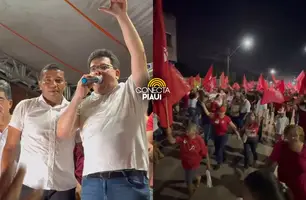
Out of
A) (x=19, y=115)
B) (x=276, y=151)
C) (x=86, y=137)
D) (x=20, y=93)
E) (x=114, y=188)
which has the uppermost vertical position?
(x=20, y=93)

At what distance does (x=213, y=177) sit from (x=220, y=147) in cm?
17

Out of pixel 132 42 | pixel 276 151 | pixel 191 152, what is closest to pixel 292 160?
pixel 276 151

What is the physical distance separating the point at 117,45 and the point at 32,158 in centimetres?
71

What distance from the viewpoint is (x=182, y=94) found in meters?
1.74

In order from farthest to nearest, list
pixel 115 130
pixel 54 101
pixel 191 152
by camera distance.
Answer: pixel 191 152, pixel 54 101, pixel 115 130

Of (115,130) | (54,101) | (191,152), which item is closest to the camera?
(115,130)

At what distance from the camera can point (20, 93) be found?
1.66m

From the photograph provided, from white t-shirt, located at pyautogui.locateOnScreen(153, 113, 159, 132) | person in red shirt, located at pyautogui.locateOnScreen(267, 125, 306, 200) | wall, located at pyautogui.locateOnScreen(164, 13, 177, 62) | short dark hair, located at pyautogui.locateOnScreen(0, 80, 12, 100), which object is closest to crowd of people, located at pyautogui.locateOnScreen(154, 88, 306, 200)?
person in red shirt, located at pyautogui.locateOnScreen(267, 125, 306, 200)

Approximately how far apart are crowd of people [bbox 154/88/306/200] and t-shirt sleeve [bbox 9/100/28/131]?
79cm

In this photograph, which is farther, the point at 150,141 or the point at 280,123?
the point at 280,123

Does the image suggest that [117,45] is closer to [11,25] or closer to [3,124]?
[11,25]

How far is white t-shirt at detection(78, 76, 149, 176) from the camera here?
152 cm

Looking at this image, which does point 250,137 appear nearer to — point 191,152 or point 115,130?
point 191,152

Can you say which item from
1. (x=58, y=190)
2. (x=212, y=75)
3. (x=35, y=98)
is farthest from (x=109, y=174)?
(x=212, y=75)
